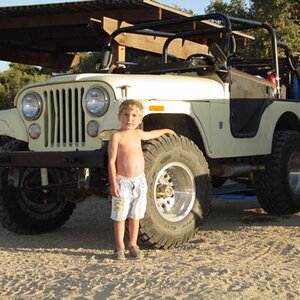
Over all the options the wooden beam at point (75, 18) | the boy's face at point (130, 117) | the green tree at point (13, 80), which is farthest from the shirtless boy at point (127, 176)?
the green tree at point (13, 80)

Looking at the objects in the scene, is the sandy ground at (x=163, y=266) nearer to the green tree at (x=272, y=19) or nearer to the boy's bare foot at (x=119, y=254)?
the boy's bare foot at (x=119, y=254)

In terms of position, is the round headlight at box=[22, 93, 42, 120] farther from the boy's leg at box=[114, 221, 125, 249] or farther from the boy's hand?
the boy's leg at box=[114, 221, 125, 249]

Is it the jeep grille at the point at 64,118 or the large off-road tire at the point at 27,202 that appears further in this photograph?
the large off-road tire at the point at 27,202

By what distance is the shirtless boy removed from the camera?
4312mm

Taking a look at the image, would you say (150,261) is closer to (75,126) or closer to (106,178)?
(106,178)

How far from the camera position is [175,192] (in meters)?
4.96

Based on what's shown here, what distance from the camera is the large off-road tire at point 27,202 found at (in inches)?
217

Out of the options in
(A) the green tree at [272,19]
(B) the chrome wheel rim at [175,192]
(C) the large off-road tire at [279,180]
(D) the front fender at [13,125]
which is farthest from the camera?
(A) the green tree at [272,19]

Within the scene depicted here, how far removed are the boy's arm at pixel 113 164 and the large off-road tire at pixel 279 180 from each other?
254 centimetres

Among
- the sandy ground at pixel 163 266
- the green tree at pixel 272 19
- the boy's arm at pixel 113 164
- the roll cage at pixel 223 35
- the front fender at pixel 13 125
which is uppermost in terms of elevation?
the green tree at pixel 272 19

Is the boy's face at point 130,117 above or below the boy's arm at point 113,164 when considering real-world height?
above

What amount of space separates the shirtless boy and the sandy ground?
0.81ft

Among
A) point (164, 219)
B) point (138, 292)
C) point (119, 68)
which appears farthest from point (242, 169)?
point (138, 292)

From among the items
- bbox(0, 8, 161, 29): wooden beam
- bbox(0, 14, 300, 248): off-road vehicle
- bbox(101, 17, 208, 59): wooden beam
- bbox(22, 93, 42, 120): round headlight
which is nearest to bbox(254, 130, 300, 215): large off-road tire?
bbox(0, 14, 300, 248): off-road vehicle
